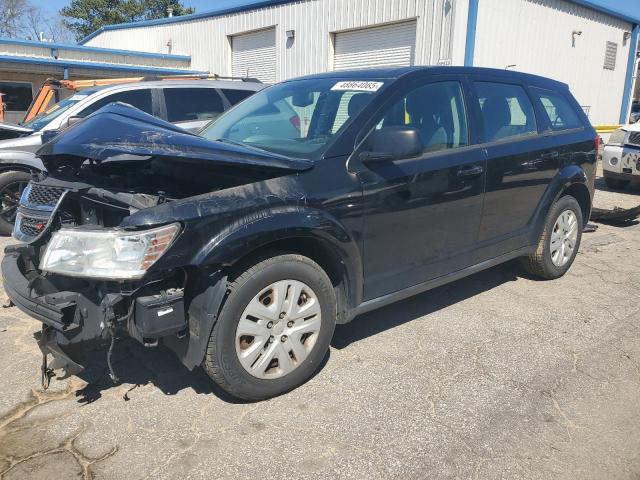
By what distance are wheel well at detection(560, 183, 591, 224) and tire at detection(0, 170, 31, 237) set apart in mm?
6143

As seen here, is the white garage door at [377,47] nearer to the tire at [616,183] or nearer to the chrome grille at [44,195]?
the tire at [616,183]

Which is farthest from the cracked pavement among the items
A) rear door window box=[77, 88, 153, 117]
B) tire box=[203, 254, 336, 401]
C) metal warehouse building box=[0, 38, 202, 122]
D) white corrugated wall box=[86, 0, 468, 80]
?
metal warehouse building box=[0, 38, 202, 122]

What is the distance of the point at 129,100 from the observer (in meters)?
7.02

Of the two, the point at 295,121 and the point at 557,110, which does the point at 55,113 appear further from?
the point at 557,110

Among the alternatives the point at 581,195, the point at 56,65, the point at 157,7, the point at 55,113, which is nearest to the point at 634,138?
the point at 581,195

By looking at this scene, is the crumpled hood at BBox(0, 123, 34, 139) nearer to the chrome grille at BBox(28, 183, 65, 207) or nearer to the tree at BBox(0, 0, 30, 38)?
the chrome grille at BBox(28, 183, 65, 207)

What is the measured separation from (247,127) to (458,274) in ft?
6.29

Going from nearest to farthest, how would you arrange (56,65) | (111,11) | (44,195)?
(44,195) < (56,65) < (111,11)

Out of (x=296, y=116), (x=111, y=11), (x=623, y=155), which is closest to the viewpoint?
(x=296, y=116)

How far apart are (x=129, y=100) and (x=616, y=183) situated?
9.15m

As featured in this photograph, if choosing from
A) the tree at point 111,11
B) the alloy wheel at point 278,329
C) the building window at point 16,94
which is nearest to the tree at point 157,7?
the tree at point 111,11

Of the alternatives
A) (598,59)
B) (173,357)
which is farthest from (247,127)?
(598,59)

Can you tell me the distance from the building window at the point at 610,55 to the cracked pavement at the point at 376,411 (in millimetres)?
15984

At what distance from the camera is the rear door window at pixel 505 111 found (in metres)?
4.20
